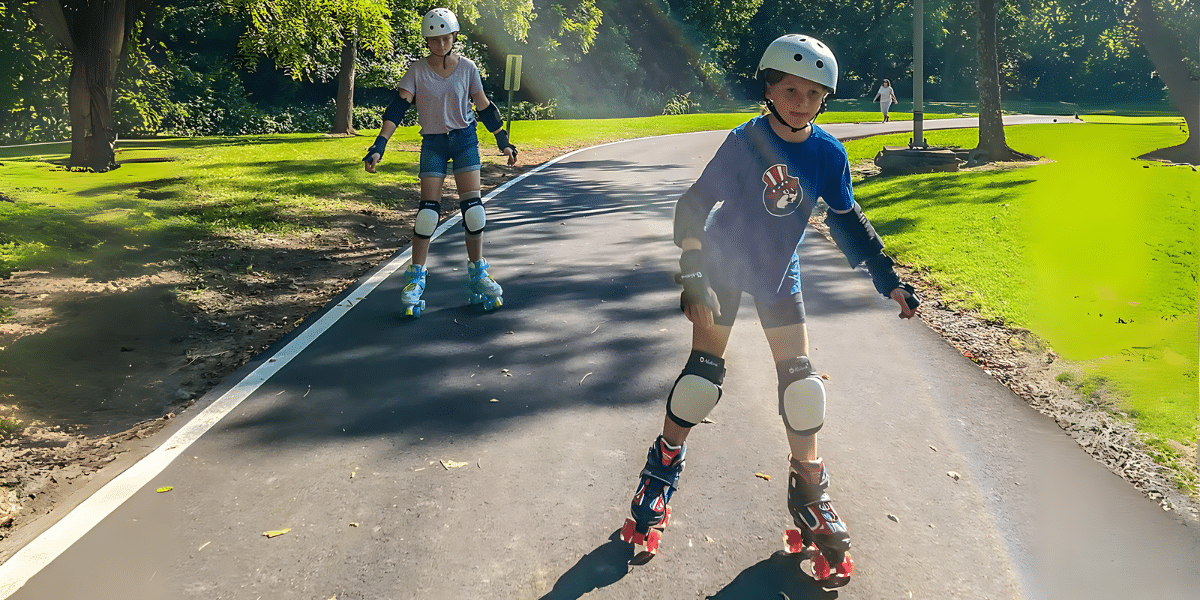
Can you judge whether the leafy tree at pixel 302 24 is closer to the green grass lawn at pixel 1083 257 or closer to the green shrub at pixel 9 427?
the green grass lawn at pixel 1083 257

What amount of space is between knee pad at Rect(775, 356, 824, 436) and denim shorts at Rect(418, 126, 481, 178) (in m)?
4.24

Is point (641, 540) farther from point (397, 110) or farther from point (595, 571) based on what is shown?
point (397, 110)

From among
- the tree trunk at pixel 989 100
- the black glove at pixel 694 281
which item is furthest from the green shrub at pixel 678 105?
the black glove at pixel 694 281

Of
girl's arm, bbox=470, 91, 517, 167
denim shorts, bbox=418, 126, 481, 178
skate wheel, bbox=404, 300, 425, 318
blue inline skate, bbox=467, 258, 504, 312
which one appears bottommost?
skate wheel, bbox=404, 300, 425, 318

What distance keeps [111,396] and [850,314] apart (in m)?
4.98

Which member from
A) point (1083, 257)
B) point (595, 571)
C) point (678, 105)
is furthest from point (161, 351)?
point (678, 105)

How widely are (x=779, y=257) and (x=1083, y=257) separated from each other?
7.50 metres

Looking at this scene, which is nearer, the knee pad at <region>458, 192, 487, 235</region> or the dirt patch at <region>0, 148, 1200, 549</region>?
the dirt patch at <region>0, 148, 1200, 549</region>

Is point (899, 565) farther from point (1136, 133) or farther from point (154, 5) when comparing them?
point (1136, 133)

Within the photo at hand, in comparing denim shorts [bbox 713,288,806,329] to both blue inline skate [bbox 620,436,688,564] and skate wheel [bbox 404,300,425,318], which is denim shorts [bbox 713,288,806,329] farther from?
skate wheel [bbox 404,300,425,318]

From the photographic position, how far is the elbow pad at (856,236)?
373 centimetres

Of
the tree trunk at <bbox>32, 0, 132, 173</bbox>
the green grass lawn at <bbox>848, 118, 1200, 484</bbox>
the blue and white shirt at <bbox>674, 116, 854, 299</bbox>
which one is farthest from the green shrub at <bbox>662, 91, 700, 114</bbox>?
the blue and white shirt at <bbox>674, 116, 854, 299</bbox>

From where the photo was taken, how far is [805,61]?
3412 mm

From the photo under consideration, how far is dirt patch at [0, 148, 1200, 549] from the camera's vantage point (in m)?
4.66
